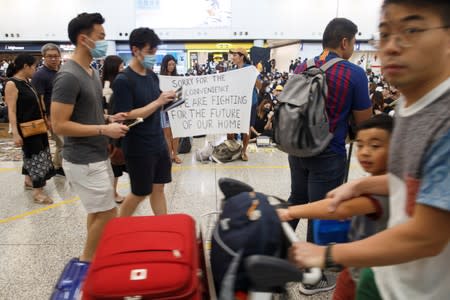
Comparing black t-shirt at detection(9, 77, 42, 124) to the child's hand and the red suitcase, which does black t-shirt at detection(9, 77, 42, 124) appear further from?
the child's hand

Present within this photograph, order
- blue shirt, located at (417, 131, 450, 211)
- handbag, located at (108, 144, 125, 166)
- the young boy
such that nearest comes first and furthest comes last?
1. blue shirt, located at (417, 131, 450, 211)
2. the young boy
3. handbag, located at (108, 144, 125, 166)

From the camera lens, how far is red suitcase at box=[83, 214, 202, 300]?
1.09 meters

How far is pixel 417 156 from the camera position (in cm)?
74

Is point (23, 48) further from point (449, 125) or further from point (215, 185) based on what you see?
point (449, 125)

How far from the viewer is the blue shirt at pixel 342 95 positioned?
73.4 inches

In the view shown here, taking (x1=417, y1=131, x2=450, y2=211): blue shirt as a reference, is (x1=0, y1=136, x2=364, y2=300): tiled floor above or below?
below

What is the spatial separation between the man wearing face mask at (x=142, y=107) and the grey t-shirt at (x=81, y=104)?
21 cm

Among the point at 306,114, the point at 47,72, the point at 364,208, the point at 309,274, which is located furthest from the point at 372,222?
the point at 47,72

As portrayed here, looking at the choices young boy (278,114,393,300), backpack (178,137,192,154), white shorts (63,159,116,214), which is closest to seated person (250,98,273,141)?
backpack (178,137,192,154)

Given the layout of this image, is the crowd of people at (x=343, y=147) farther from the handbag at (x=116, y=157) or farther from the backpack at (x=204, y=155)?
the backpack at (x=204, y=155)

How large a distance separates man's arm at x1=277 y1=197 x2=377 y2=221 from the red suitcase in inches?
16.5

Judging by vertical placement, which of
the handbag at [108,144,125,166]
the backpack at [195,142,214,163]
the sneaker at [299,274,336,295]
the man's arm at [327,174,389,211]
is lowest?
the sneaker at [299,274,336,295]

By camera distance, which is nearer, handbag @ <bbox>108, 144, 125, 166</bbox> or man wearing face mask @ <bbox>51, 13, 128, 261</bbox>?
man wearing face mask @ <bbox>51, 13, 128, 261</bbox>

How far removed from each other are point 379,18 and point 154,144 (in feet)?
5.93
